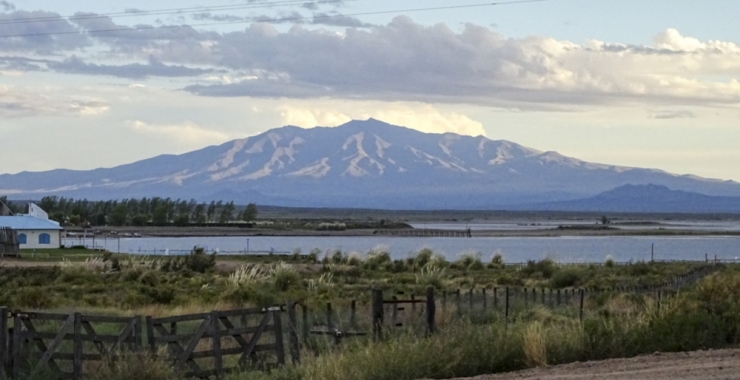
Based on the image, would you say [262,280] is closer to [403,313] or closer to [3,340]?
[403,313]

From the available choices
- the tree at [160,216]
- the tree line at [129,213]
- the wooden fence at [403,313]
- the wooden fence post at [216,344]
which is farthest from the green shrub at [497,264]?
the tree at [160,216]

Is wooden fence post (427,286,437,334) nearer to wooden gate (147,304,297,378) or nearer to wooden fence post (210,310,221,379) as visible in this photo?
wooden gate (147,304,297,378)

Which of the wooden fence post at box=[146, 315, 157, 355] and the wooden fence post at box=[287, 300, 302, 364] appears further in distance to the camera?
the wooden fence post at box=[287, 300, 302, 364]

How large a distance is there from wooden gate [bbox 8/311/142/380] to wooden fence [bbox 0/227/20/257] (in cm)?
5230

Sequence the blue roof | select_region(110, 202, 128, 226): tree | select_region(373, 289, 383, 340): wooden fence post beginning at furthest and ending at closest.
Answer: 1. select_region(110, 202, 128, 226): tree
2. the blue roof
3. select_region(373, 289, 383, 340): wooden fence post

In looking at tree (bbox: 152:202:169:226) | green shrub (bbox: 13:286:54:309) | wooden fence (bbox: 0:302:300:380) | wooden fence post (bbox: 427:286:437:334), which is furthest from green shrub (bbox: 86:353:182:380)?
tree (bbox: 152:202:169:226)

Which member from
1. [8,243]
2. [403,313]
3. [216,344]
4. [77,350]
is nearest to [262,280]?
[403,313]

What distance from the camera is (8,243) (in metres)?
70.9

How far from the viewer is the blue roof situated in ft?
268

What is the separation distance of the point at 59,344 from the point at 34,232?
67029 millimetres

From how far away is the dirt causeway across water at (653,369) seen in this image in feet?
45.4

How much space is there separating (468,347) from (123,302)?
21332 millimetres

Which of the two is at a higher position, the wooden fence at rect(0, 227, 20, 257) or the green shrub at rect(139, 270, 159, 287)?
the wooden fence at rect(0, 227, 20, 257)

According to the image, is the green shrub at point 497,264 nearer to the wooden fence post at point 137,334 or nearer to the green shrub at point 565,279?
the green shrub at point 565,279
